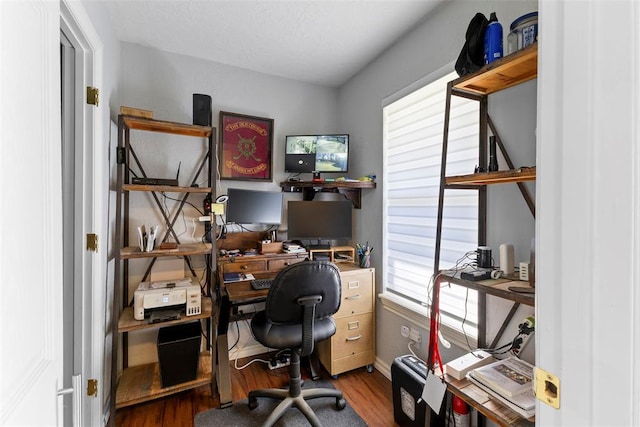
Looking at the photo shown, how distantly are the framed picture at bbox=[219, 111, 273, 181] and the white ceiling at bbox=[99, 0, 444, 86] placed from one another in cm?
Result: 51

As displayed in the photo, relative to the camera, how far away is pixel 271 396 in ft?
5.87

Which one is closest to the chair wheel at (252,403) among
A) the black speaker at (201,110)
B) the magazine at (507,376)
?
the magazine at (507,376)

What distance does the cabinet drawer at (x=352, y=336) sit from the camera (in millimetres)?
2143

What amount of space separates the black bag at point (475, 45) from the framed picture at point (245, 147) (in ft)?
5.82

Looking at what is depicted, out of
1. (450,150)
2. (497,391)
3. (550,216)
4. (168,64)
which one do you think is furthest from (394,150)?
(168,64)

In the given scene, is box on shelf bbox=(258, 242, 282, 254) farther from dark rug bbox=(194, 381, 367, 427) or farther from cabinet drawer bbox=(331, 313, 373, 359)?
dark rug bbox=(194, 381, 367, 427)

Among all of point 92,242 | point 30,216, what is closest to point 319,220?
point 92,242

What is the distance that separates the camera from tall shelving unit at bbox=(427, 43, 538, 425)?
1.00 meters

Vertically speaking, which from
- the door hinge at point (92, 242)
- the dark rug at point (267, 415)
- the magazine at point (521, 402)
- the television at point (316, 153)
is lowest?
the dark rug at point (267, 415)

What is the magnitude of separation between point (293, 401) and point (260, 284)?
→ 2.55 ft

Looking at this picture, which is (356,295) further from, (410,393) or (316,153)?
(316,153)

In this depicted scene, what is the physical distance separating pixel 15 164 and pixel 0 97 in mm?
128

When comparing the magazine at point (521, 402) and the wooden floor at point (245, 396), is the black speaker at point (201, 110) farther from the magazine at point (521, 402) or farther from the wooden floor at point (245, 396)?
the magazine at point (521, 402)

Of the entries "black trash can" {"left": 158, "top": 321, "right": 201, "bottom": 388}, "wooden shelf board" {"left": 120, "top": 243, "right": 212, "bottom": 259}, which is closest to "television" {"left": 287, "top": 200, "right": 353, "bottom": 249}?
"wooden shelf board" {"left": 120, "top": 243, "right": 212, "bottom": 259}
